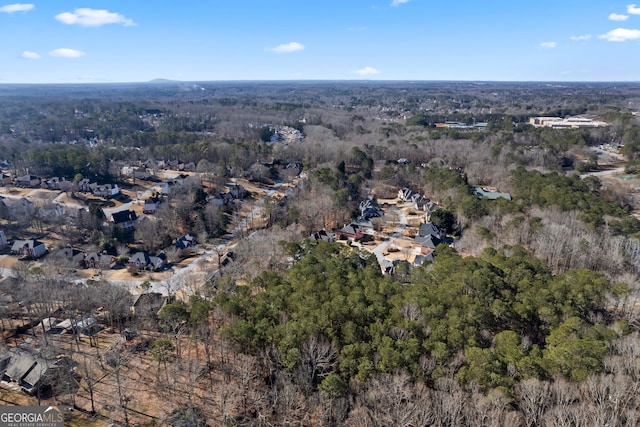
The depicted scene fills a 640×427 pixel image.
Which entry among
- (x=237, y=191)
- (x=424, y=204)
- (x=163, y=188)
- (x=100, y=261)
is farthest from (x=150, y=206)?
(x=424, y=204)

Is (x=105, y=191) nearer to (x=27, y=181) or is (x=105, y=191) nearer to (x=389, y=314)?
(x=27, y=181)

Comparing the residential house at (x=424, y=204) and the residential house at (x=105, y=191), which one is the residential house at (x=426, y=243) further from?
the residential house at (x=105, y=191)

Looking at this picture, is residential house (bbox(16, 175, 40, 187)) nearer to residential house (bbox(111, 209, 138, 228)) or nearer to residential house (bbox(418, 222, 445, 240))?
residential house (bbox(111, 209, 138, 228))

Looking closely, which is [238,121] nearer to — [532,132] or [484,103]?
[532,132]

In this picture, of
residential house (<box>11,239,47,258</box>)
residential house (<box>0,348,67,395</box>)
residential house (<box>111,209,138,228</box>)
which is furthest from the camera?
residential house (<box>111,209,138,228</box>)

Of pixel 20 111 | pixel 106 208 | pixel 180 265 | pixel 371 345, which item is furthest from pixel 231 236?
pixel 20 111

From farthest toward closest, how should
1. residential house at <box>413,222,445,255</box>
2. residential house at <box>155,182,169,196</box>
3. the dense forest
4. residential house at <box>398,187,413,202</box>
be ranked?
residential house at <box>398,187,413,202</box> < residential house at <box>155,182,169,196</box> < residential house at <box>413,222,445,255</box> < the dense forest

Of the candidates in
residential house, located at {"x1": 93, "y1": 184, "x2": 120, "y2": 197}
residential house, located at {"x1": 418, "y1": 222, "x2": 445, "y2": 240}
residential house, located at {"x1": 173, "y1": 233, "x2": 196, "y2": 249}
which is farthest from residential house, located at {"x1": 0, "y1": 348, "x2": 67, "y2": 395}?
residential house, located at {"x1": 93, "y1": 184, "x2": 120, "y2": 197}
